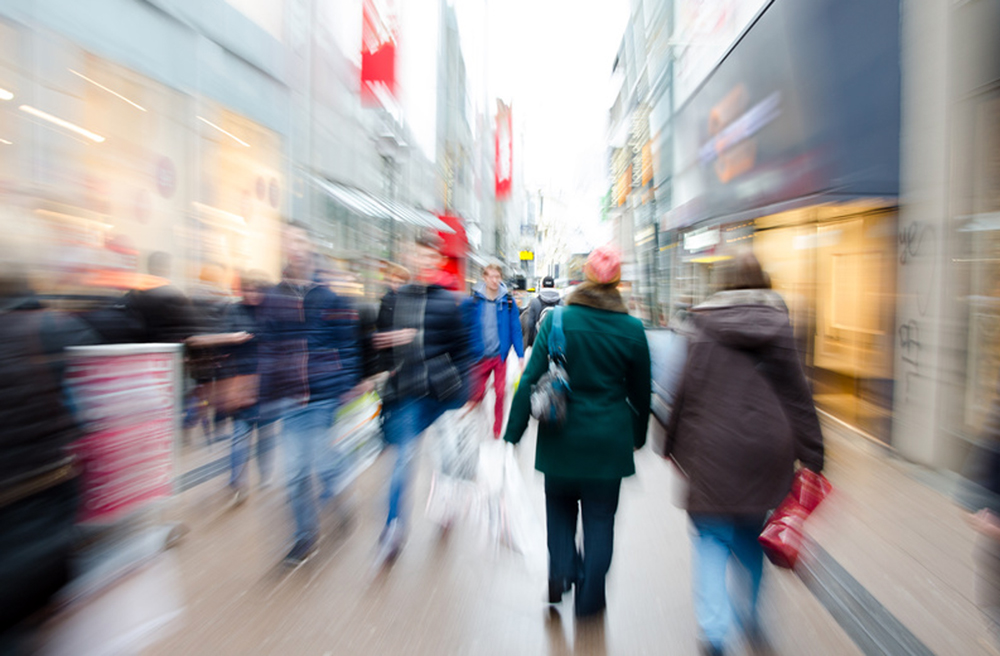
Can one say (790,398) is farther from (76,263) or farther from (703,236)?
(703,236)

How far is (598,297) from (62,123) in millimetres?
8312

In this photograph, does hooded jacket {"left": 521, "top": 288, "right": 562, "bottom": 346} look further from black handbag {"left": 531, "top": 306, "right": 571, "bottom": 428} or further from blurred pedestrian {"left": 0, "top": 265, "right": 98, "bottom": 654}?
blurred pedestrian {"left": 0, "top": 265, "right": 98, "bottom": 654}

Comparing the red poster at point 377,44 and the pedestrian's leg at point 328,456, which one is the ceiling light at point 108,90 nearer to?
the red poster at point 377,44

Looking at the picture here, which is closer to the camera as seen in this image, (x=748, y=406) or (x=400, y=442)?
(x=748, y=406)

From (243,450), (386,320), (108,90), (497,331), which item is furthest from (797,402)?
(108,90)

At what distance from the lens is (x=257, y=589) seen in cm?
351

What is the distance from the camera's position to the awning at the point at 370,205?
593 inches

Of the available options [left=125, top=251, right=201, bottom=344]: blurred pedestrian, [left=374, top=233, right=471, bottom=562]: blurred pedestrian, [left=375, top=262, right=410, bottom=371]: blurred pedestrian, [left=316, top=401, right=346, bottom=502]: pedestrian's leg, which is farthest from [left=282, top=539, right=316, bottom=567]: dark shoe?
[left=125, top=251, right=201, bottom=344]: blurred pedestrian

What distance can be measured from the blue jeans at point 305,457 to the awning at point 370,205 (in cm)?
876

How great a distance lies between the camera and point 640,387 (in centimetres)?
296

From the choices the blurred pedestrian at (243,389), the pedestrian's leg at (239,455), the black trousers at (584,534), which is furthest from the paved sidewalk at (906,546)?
the pedestrian's leg at (239,455)

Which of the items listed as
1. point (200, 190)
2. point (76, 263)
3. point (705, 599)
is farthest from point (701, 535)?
point (200, 190)

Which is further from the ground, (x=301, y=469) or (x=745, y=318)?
(x=745, y=318)

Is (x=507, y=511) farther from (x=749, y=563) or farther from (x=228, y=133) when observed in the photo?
(x=228, y=133)
